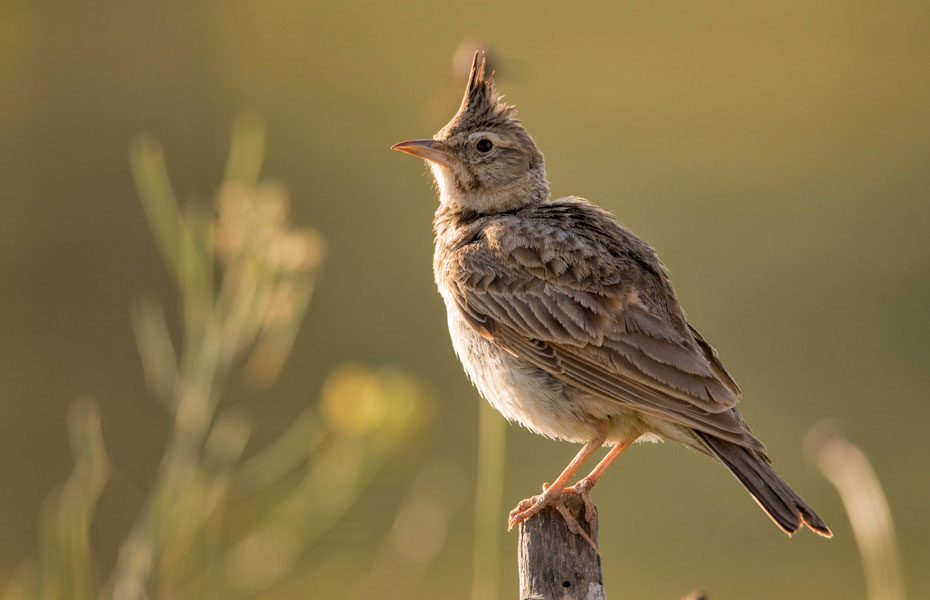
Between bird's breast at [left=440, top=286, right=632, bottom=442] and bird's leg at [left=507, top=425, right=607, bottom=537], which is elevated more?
bird's breast at [left=440, top=286, right=632, bottom=442]

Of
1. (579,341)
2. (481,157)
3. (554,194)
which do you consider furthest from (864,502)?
(554,194)

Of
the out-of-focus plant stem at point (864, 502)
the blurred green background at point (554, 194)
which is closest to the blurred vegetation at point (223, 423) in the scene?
the out-of-focus plant stem at point (864, 502)

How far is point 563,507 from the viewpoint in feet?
15.4

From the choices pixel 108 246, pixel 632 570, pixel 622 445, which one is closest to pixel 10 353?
pixel 108 246

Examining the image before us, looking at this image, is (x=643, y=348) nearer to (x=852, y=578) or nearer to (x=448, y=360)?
(x=852, y=578)

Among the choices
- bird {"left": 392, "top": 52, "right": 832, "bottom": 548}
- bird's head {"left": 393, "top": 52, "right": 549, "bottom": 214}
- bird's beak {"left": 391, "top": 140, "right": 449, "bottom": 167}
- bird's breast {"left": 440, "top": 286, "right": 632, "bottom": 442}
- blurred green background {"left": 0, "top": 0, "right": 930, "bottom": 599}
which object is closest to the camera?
bird {"left": 392, "top": 52, "right": 832, "bottom": 548}

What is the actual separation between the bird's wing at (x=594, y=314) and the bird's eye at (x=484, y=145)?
0.45m

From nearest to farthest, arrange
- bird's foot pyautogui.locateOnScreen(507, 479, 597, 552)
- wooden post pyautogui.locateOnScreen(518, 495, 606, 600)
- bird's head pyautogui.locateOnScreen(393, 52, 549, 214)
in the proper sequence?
1. wooden post pyautogui.locateOnScreen(518, 495, 606, 600)
2. bird's foot pyautogui.locateOnScreen(507, 479, 597, 552)
3. bird's head pyautogui.locateOnScreen(393, 52, 549, 214)

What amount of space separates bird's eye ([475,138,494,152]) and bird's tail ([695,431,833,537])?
6.33 ft

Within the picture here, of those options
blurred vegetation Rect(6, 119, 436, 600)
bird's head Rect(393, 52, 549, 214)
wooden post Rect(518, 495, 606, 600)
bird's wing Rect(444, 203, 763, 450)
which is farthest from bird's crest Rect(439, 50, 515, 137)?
wooden post Rect(518, 495, 606, 600)

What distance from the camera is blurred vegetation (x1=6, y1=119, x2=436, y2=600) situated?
4.54 meters

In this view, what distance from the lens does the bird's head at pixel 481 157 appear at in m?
6.14

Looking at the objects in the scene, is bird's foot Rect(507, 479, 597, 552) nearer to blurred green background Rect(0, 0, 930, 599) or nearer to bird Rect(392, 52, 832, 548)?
bird Rect(392, 52, 832, 548)

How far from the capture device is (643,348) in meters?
5.04
